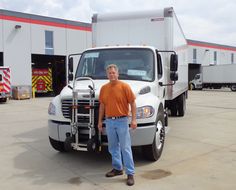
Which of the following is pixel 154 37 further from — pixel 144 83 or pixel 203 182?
pixel 203 182

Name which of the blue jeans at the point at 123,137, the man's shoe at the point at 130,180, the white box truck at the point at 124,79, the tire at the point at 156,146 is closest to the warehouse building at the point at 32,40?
the white box truck at the point at 124,79

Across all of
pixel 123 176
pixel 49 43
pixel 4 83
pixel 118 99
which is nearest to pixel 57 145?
pixel 123 176

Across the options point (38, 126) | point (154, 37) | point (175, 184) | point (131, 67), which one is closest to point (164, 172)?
point (175, 184)

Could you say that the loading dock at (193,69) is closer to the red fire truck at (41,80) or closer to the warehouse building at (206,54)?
the warehouse building at (206,54)

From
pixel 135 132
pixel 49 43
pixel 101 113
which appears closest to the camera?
pixel 101 113

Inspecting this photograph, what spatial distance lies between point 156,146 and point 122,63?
6.35 feet

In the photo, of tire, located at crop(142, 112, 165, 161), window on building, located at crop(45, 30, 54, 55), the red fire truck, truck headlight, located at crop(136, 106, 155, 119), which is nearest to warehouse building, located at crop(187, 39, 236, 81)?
the red fire truck

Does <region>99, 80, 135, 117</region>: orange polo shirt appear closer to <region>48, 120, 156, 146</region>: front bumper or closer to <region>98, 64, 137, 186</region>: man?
<region>98, 64, 137, 186</region>: man

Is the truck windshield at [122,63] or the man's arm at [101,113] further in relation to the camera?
the truck windshield at [122,63]

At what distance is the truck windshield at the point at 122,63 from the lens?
6.58 metres

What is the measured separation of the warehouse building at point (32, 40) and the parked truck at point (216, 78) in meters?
17.8

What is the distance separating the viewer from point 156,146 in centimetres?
608

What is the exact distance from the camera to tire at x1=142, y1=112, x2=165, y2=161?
591 cm

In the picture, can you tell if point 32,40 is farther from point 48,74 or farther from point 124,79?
point 124,79
